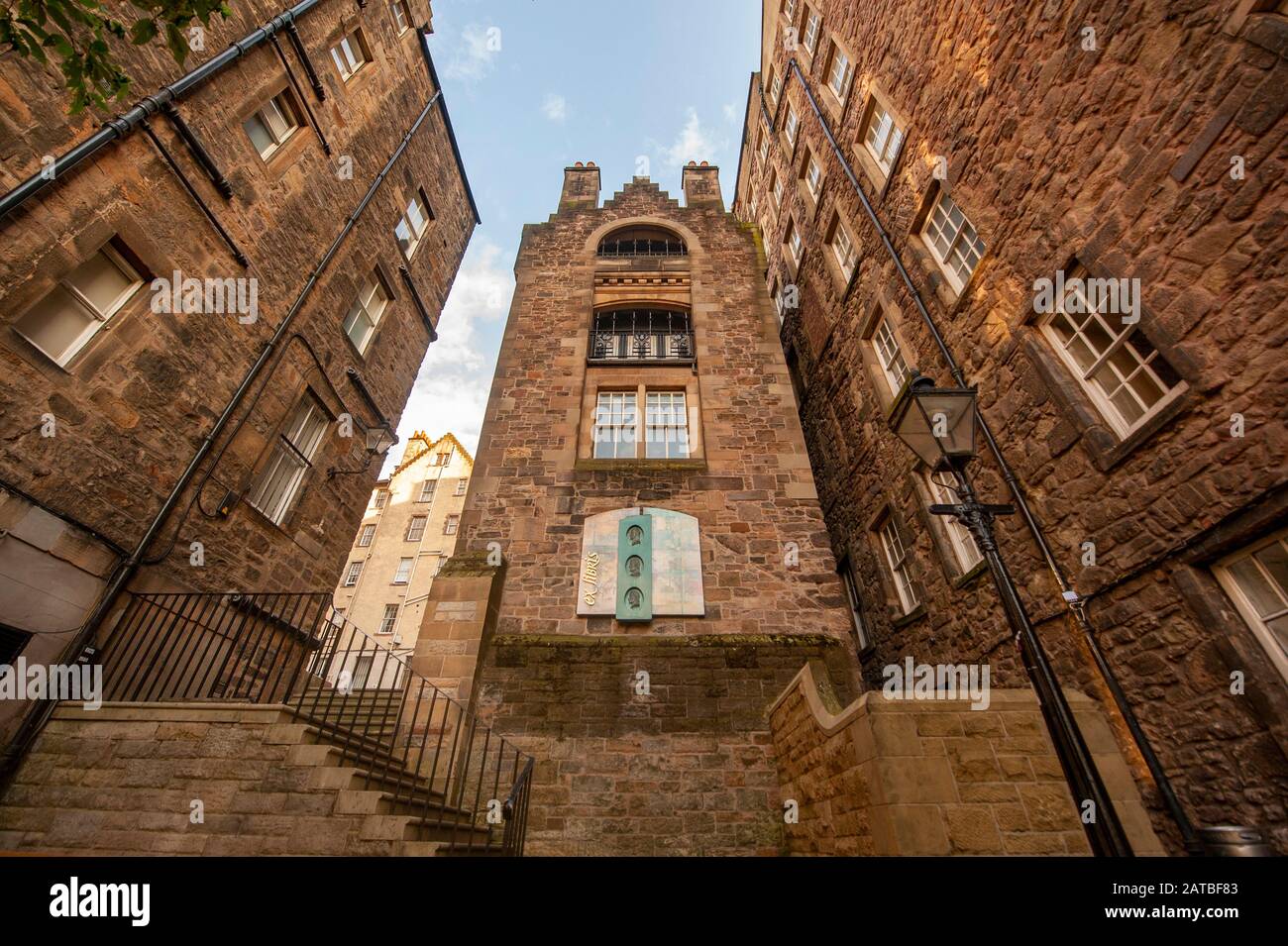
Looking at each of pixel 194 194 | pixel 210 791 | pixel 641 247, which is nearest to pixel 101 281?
pixel 194 194

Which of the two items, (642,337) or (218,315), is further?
(642,337)

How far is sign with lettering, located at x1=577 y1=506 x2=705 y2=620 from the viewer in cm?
802

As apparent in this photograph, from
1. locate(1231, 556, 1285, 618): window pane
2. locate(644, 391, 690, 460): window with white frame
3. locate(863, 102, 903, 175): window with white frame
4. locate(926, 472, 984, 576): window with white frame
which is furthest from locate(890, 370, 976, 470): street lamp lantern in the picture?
locate(863, 102, 903, 175): window with white frame

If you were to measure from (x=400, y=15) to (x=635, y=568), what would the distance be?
1539cm

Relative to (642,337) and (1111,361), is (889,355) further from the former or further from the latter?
(642,337)

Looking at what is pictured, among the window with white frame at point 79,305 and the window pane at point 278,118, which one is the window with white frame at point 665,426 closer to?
the window with white frame at point 79,305

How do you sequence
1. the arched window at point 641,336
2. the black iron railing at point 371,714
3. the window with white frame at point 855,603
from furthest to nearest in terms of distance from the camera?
the arched window at point 641,336 → the window with white frame at point 855,603 → the black iron railing at point 371,714

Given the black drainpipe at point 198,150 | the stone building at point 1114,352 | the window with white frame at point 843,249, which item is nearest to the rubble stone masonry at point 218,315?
the black drainpipe at point 198,150

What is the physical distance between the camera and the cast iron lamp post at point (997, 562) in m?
2.34

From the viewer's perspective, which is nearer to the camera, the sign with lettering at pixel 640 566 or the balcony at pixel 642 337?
the sign with lettering at pixel 640 566

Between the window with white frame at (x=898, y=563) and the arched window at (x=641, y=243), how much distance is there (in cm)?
959

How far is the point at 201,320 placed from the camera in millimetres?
6996

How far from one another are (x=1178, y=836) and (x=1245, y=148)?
535cm
